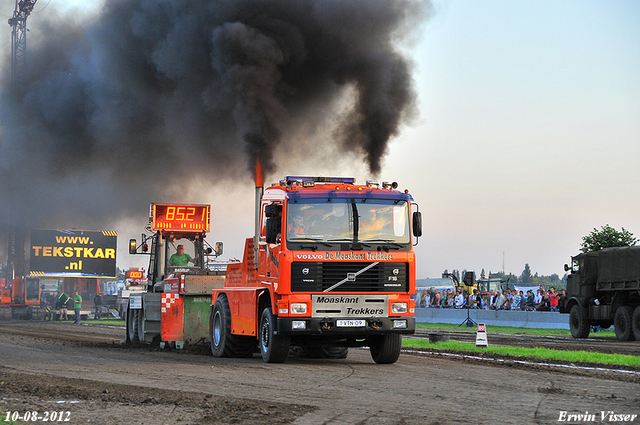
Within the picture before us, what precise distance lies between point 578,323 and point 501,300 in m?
8.36

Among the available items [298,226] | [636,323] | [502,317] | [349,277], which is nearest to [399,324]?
[349,277]

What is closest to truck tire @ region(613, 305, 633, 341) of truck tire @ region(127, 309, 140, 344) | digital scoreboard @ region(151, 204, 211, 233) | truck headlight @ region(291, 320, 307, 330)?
digital scoreboard @ region(151, 204, 211, 233)

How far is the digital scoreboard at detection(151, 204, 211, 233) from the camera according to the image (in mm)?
19281

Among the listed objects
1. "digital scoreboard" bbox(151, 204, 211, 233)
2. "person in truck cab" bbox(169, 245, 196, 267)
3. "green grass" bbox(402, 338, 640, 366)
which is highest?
"digital scoreboard" bbox(151, 204, 211, 233)

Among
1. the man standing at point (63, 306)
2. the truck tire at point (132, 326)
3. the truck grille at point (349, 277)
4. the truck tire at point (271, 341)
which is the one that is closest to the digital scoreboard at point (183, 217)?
the truck tire at point (132, 326)

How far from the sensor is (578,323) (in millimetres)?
23531

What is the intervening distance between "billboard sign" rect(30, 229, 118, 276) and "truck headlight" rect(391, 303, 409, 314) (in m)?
39.1

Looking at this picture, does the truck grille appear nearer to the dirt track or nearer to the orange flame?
the dirt track

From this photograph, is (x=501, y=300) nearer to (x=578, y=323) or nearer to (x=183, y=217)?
(x=578, y=323)

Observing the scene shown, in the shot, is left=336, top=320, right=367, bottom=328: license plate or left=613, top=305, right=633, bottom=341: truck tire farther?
left=613, top=305, right=633, bottom=341: truck tire

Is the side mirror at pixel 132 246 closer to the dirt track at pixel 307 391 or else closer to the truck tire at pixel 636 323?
the dirt track at pixel 307 391

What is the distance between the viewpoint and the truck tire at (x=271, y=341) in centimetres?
1259

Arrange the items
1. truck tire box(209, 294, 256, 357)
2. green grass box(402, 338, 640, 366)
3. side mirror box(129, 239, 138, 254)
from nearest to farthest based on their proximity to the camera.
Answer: green grass box(402, 338, 640, 366)
truck tire box(209, 294, 256, 357)
side mirror box(129, 239, 138, 254)

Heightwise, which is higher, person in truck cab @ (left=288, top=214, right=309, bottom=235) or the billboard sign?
the billboard sign
